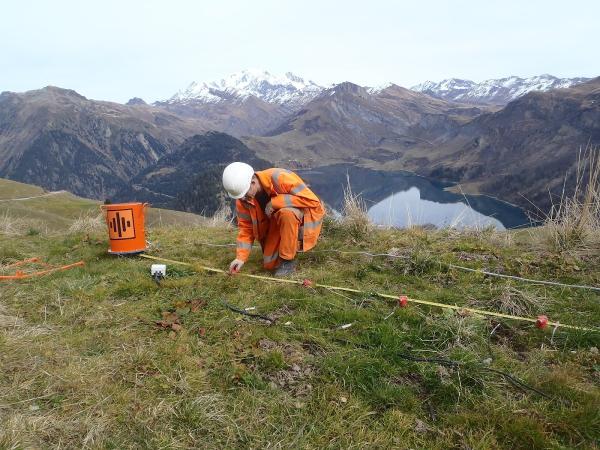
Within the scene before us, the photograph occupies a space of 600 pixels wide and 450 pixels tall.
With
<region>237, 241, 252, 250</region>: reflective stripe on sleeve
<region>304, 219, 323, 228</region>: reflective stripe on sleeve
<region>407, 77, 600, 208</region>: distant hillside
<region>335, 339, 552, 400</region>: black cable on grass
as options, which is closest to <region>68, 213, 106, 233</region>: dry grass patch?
<region>237, 241, 252, 250</region>: reflective stripe on sleeve

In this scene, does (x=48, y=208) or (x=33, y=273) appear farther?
(x=48, y=208)

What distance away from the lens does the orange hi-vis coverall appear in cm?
562

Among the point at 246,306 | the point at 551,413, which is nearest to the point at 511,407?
the point at 551,413

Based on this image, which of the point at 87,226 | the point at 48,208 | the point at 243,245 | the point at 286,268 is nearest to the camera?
the point at 286,268

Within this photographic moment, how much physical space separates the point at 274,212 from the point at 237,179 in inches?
28.4

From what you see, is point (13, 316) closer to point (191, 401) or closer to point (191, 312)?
point (191, 312)

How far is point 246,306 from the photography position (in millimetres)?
4629

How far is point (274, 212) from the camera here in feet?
18.8

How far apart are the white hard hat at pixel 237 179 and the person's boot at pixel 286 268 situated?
1.19 meters

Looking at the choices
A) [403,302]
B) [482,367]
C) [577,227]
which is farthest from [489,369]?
[577,227]

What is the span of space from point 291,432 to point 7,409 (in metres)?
2.03

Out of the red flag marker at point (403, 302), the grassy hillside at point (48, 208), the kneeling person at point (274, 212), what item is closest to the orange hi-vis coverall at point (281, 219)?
the kneeling person at point (274, 212)

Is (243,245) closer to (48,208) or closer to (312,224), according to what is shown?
(312,224)

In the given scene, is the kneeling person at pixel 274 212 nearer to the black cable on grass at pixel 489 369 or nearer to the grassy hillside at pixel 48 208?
the black cable on grass at pixel 489 369
